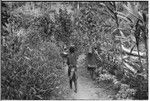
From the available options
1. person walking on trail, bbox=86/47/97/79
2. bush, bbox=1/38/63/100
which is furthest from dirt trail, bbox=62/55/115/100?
bush, bbox=1/38/63/100

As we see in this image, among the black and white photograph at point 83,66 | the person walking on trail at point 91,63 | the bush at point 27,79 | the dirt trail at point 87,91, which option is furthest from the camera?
the person walking on trail at point 91,63

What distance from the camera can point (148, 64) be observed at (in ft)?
22.8

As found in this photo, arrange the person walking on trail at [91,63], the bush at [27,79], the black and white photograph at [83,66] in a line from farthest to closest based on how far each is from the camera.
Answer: the person walking on trail at [91,63] < the black and white photograph at [83,66] < the bush at [27,79]

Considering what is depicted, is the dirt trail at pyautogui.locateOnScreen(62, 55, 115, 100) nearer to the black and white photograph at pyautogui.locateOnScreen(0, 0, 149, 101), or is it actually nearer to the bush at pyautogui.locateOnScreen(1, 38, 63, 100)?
the black and white photograph at pyautogui.locateOnScreen(0, 0, 149, 101)

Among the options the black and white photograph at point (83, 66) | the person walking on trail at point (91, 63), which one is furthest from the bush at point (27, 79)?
the person walking on trail at point (91, 63)

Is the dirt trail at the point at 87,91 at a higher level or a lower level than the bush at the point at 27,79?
lower

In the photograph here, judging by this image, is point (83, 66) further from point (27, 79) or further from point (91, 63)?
point (27, 79)

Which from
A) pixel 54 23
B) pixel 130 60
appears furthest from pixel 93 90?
pixel 54 23

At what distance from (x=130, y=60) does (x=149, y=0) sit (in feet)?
6.26

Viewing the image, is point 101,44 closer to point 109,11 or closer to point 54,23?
point 109,11

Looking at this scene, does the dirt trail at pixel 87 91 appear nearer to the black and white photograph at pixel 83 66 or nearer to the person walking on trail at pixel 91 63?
the black and white photograph at pixel 83 66

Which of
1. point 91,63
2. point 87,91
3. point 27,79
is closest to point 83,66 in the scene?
point 91,63

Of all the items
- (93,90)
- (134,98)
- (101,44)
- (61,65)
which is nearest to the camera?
(134,98)

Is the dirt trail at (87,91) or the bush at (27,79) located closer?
the bush at (27,79)
